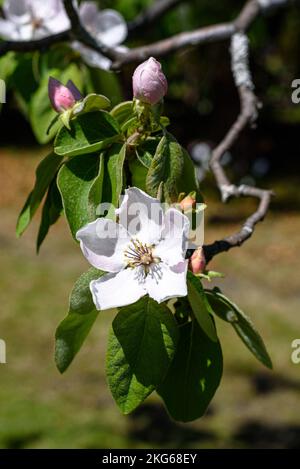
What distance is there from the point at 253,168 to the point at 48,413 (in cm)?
469

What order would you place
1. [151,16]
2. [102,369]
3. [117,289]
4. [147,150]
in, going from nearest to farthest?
[117,289] < [147,150] < [151,16] < [102,369]

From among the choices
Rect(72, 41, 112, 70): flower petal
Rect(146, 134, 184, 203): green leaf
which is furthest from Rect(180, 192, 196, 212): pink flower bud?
Rect(72, 41, 112, 70): flower petal

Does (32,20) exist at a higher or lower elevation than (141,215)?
lower

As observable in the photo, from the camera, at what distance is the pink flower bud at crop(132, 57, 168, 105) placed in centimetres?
102

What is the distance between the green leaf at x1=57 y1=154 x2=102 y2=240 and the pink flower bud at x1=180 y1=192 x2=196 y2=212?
0.10 meters

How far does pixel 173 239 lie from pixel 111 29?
1.20 metres

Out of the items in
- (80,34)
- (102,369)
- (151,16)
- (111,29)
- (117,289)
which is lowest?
(102,369)

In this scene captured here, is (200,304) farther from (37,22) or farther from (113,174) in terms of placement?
(37,22)

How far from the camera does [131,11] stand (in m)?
4.63

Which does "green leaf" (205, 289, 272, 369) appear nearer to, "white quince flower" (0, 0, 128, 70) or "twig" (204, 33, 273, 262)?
"twig" (204, 33, 273, 262)

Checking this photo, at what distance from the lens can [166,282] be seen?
0.96 metres

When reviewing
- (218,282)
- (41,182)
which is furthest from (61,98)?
(218,282)

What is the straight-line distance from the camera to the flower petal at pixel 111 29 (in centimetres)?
206

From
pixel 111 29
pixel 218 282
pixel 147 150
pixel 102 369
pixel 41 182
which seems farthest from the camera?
pixel 218 282
